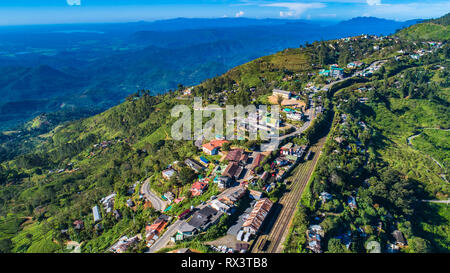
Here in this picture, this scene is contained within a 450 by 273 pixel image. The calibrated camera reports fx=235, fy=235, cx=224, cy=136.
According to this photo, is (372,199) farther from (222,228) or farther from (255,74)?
(255,74)

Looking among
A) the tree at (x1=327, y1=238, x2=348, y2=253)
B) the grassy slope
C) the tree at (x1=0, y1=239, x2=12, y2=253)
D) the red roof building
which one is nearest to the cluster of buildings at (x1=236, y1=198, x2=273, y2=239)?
the tree at (x1=327, y1=238, x2=348, y2=253)

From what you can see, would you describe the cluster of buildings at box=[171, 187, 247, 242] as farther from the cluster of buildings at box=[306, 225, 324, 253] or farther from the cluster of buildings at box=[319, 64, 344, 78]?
the cluster of buildings at box=[319, 64, 344, 78]

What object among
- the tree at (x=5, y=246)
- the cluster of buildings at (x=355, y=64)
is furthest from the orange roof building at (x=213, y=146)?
the cluster of buildings at (x=355, y=64)

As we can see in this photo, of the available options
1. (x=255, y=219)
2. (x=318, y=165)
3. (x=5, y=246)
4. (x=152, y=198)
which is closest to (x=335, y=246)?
(x=255, y=219)

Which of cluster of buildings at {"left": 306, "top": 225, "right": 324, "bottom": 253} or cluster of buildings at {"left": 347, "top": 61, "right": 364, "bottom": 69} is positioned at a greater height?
cluster of buildings at {"left": 347, "top": 61, "right": 364, "bottom": 69}

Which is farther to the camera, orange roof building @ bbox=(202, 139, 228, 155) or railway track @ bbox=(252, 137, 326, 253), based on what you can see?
orange roof building @ bbox=(202, 139, 228, 155)

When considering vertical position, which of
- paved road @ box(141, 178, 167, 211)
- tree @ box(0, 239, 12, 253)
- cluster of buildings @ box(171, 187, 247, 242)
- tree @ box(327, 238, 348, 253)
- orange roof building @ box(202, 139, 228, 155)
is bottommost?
tree @ box(0, 239, 12, 253)

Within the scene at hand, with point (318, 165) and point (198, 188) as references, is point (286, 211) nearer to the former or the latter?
point (318, 165)
